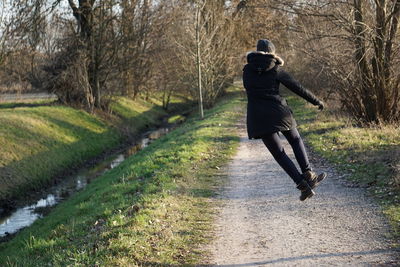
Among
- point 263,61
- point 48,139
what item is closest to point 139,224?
point 263,61

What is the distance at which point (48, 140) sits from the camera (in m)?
21.9

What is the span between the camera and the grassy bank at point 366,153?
26.1 feet

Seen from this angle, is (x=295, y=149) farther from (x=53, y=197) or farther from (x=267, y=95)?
(x=53, y=197)

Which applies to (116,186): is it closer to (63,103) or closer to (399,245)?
(399,245)

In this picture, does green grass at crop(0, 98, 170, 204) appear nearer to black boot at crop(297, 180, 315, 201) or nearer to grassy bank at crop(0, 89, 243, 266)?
grassy bank at crop(0, 89, 243, 266)

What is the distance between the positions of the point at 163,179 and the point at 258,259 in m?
5.03

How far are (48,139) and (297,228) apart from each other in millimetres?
17493

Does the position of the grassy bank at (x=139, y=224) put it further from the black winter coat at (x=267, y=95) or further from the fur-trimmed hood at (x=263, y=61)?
the fur-trimmed hood at (x=263, y=61)

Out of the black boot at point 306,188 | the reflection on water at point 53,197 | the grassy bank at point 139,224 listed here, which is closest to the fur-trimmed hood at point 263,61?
the black boot at point 306,188

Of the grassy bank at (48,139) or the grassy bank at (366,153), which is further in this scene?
the grassy bank at (48,139)

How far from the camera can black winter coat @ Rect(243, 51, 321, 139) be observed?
6691 millimetres

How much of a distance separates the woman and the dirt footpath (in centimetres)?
70

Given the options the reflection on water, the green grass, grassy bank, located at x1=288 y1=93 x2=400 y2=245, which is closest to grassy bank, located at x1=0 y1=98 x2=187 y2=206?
the green grass

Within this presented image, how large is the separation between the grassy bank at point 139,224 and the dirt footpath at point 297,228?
439 millimetres
